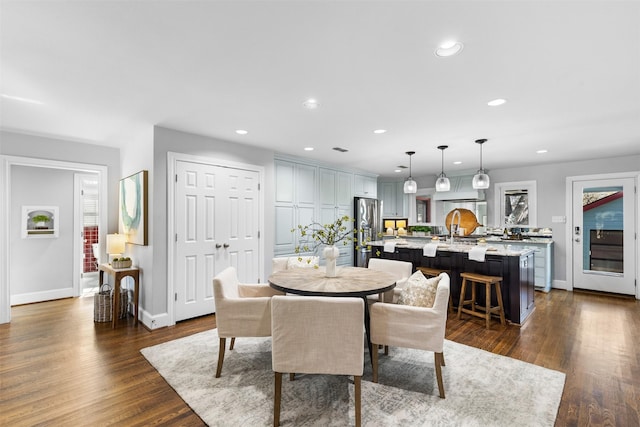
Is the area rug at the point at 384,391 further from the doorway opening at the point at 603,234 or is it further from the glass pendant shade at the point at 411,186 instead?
the doorway opening at the point at 603,234

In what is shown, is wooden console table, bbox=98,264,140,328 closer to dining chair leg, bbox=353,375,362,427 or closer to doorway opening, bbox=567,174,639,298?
dining chair leg, bbox=353,375,362,427

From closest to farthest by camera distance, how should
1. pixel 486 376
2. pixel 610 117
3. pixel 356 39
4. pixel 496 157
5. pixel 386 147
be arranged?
pixel 356 39
pixel 486 376
pixel 610 117
pixel 386 147
pixel 496 157

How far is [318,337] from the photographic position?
6.15 feet

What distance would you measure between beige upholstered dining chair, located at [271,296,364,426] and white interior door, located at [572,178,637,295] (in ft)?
18.3

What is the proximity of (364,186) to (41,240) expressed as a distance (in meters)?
5.60

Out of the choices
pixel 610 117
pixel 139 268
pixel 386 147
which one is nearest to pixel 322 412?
pixel 139 268

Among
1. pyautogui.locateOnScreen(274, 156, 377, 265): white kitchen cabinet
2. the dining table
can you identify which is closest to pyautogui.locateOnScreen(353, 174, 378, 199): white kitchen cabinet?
pyautogui.locateOnScreen(274, 156, 377, 265): white kitchen cabinet

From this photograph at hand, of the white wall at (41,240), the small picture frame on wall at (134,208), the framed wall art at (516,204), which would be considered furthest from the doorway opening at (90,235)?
the framed wall art at (516,204)

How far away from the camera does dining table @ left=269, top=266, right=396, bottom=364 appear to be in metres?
2.27

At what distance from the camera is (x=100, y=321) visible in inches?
146

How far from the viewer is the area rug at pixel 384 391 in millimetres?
1938

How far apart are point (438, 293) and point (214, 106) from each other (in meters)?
2.51

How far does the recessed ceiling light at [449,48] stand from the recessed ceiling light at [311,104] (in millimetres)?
1126

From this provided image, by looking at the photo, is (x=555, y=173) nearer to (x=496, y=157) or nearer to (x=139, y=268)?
(x=496, y=157)
